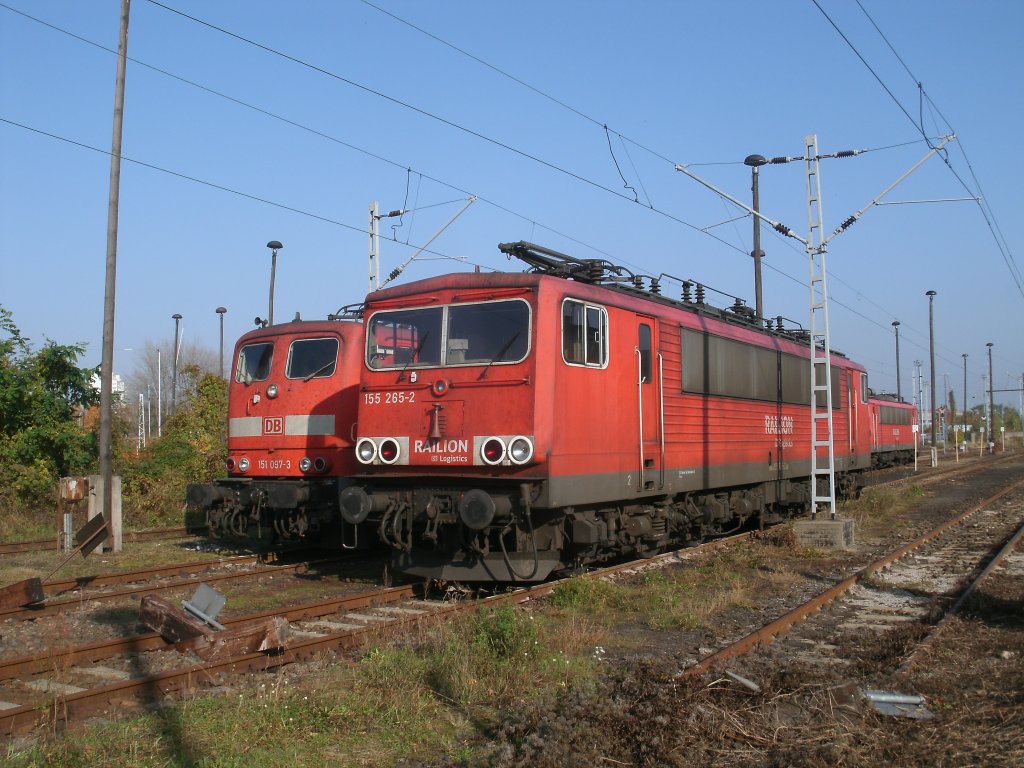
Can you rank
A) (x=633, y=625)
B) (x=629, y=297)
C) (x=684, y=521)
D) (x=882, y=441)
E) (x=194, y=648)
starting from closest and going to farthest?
1. (x=194, y=648)
2. (x=633, y=625)
3. (x=629, y=297)
4. (x=684, y=521)
5. (x=882, y=441)

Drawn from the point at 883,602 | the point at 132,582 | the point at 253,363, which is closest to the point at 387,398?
the point at 132,582

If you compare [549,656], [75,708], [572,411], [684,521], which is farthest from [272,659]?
[684,521]

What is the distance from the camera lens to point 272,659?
727 cm

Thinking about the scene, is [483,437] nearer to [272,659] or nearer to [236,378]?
[272,659]

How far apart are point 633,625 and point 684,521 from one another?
457 centimetres

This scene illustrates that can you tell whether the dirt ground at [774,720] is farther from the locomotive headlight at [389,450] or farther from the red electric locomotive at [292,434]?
the red electric locomotive at [292,434]

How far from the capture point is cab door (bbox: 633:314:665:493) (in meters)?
11.2

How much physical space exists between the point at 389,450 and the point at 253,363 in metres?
4.69

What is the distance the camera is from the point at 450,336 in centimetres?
1015

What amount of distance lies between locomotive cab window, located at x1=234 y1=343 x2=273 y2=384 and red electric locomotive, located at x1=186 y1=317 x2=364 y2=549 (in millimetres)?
17

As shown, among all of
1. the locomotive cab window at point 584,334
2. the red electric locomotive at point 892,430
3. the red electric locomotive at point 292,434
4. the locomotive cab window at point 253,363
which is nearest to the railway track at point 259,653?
the locomotive cab window at point 584,334

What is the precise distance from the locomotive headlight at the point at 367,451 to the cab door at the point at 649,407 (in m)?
3.16

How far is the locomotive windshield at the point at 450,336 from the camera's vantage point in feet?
31.9

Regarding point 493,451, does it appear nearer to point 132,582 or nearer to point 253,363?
point 132,582
